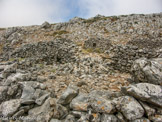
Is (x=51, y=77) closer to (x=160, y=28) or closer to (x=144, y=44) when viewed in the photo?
(x=144, y=44)

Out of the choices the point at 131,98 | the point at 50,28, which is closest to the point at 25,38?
the point at 50,28

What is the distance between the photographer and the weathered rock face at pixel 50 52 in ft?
44.1

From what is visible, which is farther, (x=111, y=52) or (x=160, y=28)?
(x=160, y=28)

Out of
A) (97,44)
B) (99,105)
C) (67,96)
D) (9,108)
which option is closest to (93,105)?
(99,105)

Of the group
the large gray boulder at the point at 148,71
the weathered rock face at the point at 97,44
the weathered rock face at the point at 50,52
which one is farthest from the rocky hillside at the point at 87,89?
the weathered rock face at the point at 97,44

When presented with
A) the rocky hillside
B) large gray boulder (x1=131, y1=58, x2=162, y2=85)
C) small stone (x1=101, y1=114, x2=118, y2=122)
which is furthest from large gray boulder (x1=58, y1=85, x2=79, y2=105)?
large gray boulder (x1=131, y1=58, x2=162, y2=85)

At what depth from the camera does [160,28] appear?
57.7ft

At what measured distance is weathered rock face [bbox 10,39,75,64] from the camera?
1343cm

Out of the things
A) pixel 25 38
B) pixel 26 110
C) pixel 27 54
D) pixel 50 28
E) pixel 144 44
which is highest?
pixel 50 28

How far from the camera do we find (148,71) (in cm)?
510

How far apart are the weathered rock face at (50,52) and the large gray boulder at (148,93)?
8.42 meters

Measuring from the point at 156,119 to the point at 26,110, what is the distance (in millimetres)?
5755

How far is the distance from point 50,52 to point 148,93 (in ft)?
42.0

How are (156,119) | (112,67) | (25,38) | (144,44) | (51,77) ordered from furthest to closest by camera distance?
(25,38)
(144,44)
(112,67)
(51,77)
(156,119)
